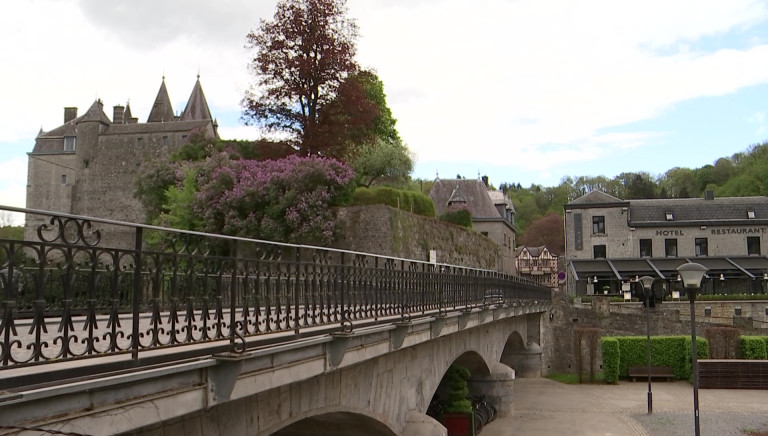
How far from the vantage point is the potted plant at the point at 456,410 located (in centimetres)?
1864

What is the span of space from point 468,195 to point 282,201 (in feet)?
109

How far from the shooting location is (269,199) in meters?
24.2

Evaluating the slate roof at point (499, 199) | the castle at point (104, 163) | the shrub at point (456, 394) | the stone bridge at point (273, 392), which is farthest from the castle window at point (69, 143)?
the stone bridge at point (273, 392)

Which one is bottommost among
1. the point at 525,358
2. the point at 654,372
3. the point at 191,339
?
the point at 654,372

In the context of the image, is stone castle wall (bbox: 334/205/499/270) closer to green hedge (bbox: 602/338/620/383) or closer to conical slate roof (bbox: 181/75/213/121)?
green hedge (bbox: 602/338/620/383)

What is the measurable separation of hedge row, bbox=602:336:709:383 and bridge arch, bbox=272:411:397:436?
25.1 metres

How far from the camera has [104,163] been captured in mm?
47406

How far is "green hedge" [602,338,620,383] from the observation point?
1292 inches

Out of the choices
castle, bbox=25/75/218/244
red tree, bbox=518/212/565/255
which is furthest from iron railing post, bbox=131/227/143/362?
red tree, bbox=518/212/565/255

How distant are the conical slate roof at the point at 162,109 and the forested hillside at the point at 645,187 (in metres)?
44.2

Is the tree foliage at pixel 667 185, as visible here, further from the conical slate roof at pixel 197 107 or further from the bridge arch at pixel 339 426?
the bridge arch at pixel 339 426

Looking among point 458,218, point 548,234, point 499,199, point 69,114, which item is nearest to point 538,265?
point 548,234

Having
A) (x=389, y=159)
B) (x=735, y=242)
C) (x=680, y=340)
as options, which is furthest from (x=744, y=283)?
(x=389, y=159)

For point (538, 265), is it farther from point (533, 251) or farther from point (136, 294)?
point (136, 294)
